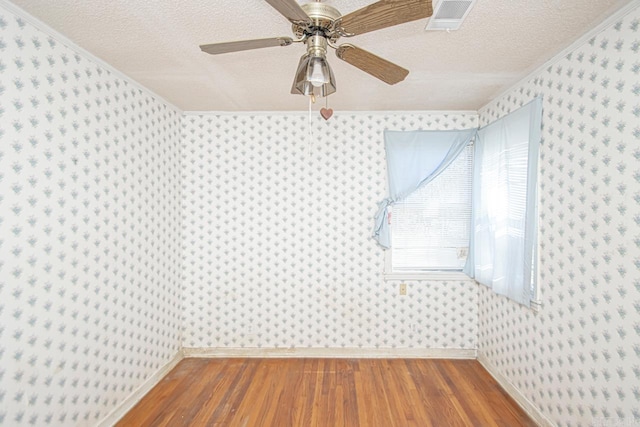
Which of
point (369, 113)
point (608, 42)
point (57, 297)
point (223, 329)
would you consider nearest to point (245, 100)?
point (369, 113)

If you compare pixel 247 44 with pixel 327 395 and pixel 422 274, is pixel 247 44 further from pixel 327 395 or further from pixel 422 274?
pixel 422 274

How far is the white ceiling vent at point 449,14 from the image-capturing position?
A: 1.41 m

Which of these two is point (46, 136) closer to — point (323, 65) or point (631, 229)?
point (323, 65)

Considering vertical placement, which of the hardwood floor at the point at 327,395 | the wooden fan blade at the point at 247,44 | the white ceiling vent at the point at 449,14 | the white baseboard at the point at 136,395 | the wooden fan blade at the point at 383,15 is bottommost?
the hardwood floor at the point at 327,395

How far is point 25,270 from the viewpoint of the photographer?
1.59 m

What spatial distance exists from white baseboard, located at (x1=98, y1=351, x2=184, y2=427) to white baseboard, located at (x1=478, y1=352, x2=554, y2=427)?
2966mm

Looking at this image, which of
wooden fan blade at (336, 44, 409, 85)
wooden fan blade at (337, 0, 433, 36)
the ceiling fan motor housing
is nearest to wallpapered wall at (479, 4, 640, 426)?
wooden fan blade at (336, 44, 409, 85)

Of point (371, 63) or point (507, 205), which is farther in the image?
point (507, 205)

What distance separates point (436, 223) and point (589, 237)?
1.38 m

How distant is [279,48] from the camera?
182 centimetres

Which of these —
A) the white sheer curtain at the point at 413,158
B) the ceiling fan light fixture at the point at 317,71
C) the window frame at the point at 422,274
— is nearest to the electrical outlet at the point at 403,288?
the window frame at the point at 422,274

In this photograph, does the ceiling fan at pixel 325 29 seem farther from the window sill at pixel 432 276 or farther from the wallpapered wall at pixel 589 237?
the window sill at pixel 432 276

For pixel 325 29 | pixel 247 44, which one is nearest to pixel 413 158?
pixel 325 29

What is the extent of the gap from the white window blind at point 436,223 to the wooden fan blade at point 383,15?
2.16m
